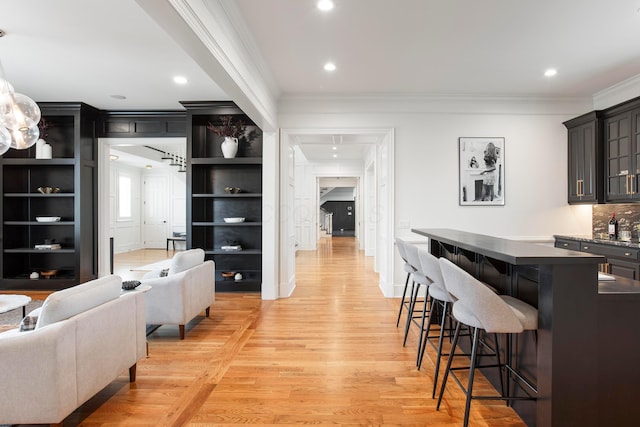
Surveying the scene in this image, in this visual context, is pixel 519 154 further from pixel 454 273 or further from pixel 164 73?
pixel 164 73

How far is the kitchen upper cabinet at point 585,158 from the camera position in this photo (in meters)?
4.27

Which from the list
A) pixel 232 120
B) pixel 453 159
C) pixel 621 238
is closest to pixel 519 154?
pixel 453 159

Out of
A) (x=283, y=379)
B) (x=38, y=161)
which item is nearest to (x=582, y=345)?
(x=283, y=379)

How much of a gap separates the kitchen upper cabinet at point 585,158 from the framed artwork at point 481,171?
0.96m

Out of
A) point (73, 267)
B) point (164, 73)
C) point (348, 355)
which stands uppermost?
point (164, 73)

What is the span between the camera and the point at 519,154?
4762 mm

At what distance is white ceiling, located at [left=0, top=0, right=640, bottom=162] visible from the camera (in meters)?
2.72

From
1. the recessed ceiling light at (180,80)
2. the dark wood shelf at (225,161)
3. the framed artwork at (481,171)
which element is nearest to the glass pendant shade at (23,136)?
the recessed ceiling light at (180,80)

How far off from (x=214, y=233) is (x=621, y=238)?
18.8 feet

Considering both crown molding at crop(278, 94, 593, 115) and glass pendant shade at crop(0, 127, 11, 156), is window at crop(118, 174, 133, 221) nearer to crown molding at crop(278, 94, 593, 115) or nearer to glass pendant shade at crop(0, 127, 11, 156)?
crown molding at crop(278, 94, 593, 115)

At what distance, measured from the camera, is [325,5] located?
8.74 ft

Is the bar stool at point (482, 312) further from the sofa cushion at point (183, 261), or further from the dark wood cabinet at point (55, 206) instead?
the dark wood cabinet at point (55, 206)

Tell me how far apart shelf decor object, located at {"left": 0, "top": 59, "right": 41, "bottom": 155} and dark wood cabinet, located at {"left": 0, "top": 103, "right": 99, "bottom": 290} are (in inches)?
98.5

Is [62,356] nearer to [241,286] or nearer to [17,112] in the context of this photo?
[17,112]
